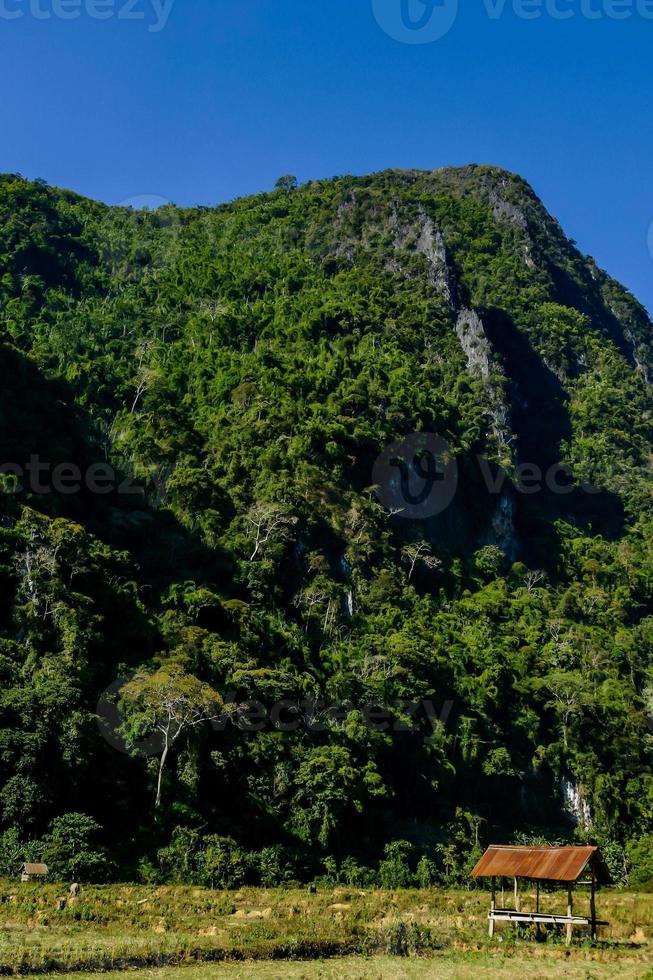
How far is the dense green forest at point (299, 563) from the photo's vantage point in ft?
146

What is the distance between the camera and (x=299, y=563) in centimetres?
6394

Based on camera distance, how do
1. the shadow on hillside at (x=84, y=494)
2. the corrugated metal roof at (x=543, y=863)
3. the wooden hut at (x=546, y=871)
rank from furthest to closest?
1. the shadow on hillside at (x=84, y=494)
2. the corrugated metal roof at (x=543, y=863)
3. the wooden hut at (x=546, y=871)

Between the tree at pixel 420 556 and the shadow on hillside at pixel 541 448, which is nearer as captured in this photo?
the tree at pixel 420 556

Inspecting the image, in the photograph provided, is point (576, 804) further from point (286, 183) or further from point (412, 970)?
point (286, 183)

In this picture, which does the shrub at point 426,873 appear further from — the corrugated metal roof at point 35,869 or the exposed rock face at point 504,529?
the exposed rock face at point 504,529

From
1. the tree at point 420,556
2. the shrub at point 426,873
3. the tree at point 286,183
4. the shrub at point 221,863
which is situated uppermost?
the tree at point 286,183

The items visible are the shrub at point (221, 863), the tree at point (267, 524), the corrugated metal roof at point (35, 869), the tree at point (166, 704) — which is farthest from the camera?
the tree at point (267, 524)

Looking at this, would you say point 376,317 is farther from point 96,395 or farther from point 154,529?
point 154,529

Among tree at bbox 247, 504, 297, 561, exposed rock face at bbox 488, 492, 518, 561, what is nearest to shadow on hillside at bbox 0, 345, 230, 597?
tree at bbox 247, 504, 297, 561

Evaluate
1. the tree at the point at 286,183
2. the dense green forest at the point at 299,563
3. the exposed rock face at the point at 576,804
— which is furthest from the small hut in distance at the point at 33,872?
the tree at the point at 286,183

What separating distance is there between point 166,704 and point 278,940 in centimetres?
2192

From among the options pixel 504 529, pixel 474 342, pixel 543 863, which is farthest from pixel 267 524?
pixel 474 342

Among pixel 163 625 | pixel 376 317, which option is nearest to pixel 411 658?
pixel 163 625

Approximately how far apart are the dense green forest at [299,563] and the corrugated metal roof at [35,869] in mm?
971
